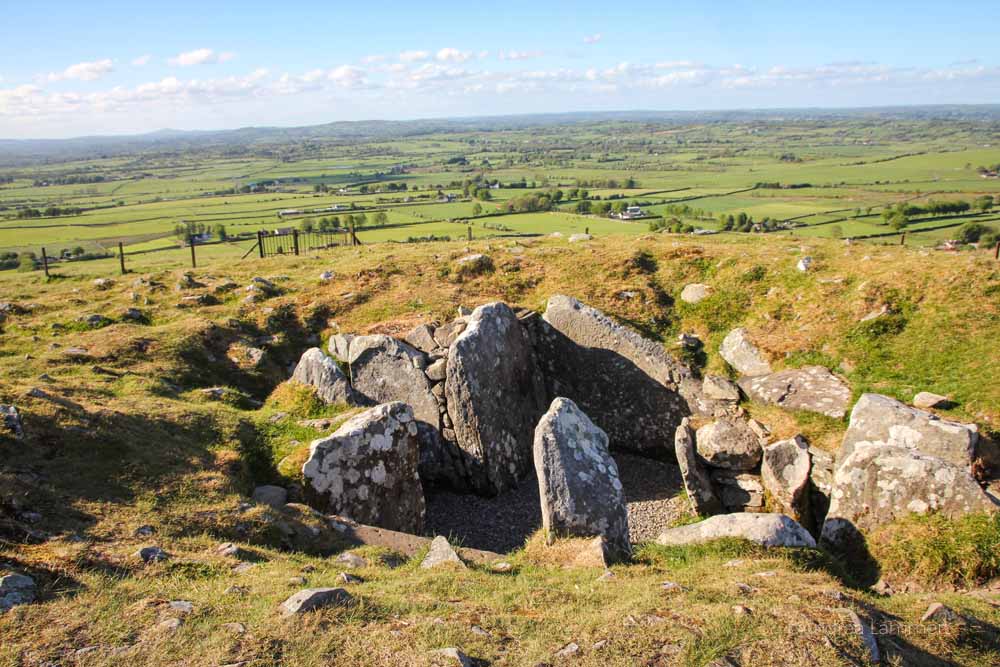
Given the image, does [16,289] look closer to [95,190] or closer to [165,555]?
[165,555]

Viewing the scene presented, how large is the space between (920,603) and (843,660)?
8.79 feet

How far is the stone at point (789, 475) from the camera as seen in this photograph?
12.8m

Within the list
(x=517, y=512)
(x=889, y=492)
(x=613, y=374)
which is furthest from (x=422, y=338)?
(x=889, y=492)

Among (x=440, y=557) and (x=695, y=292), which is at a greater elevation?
(x=695, y=292)

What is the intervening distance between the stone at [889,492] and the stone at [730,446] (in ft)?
6.94

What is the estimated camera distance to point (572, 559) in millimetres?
9883

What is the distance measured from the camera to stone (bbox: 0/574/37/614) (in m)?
6.87

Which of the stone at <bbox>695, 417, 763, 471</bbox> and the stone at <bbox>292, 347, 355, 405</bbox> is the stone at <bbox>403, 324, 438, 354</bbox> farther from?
the stone at <bbox>695, 417, 763, 471</bbox>

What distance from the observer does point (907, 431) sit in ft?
40.3

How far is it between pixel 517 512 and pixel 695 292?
963 cm

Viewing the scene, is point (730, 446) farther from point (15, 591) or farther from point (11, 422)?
point (11, 422)

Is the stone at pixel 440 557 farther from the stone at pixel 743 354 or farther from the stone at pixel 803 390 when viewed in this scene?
the stone at pixel 743 354

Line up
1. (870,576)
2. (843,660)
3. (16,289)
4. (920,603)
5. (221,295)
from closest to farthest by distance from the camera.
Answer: (843,660)
(920,603)
(870,576)
(221,295)
(16,289)

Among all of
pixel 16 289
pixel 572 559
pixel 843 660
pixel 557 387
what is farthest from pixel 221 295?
pixel 843 660
